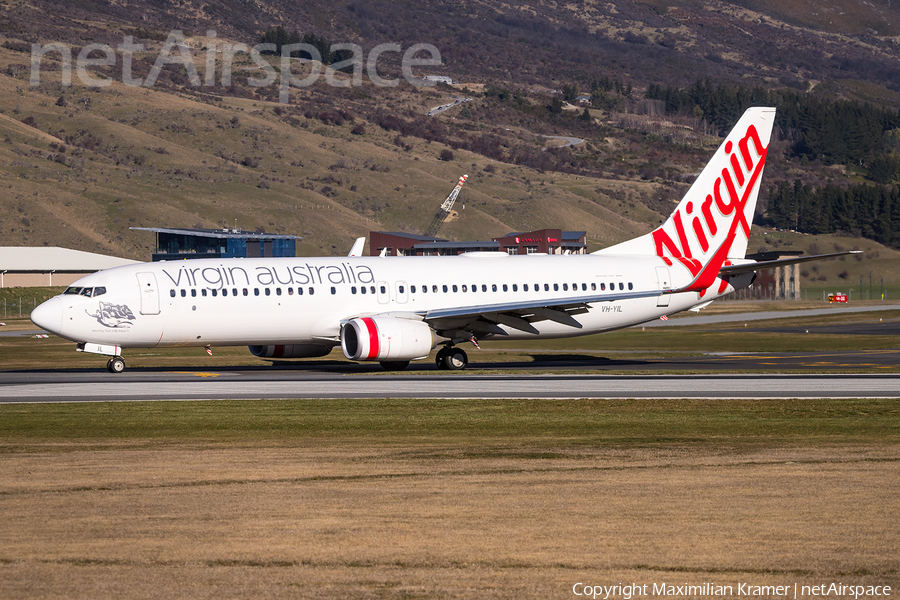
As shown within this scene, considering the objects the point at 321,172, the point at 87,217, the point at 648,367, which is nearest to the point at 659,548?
the point at 648,367

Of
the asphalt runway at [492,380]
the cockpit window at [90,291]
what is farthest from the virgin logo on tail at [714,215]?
the cockpit window at [90,291]

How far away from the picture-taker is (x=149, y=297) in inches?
1515

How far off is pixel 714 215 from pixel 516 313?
35.7 ft

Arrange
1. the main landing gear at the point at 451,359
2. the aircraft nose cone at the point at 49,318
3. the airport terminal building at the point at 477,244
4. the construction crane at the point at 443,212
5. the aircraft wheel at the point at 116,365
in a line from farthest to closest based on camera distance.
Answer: the construction crane at the point at 443,212 → the airport terminal building at the point at 477,244 → the main landing gear at the point at 451,359 → the aircraft wheel at the point at 116,365 → the aircraft nose cone at the point at 49,318

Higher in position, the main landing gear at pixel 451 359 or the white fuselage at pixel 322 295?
the white fuselage at pixel 322 295

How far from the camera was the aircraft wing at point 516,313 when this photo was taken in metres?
40.5

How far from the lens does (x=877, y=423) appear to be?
24500mm

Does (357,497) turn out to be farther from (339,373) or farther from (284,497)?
(339,373)

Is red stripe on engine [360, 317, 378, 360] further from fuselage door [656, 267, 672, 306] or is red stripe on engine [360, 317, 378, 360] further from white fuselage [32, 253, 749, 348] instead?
fuselage door [656, 267, 672, 306]

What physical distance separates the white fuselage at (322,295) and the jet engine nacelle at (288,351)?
192 centimetres

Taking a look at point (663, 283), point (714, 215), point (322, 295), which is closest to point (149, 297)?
point (322, 295)

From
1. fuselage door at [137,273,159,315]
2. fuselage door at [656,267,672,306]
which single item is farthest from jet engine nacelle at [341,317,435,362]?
fuselage door at [656,267,672,306]

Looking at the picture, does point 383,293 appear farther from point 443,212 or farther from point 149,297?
point 443,212

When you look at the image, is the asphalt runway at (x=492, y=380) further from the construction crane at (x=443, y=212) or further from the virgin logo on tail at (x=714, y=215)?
the construction crane at (x=443, y=212)
